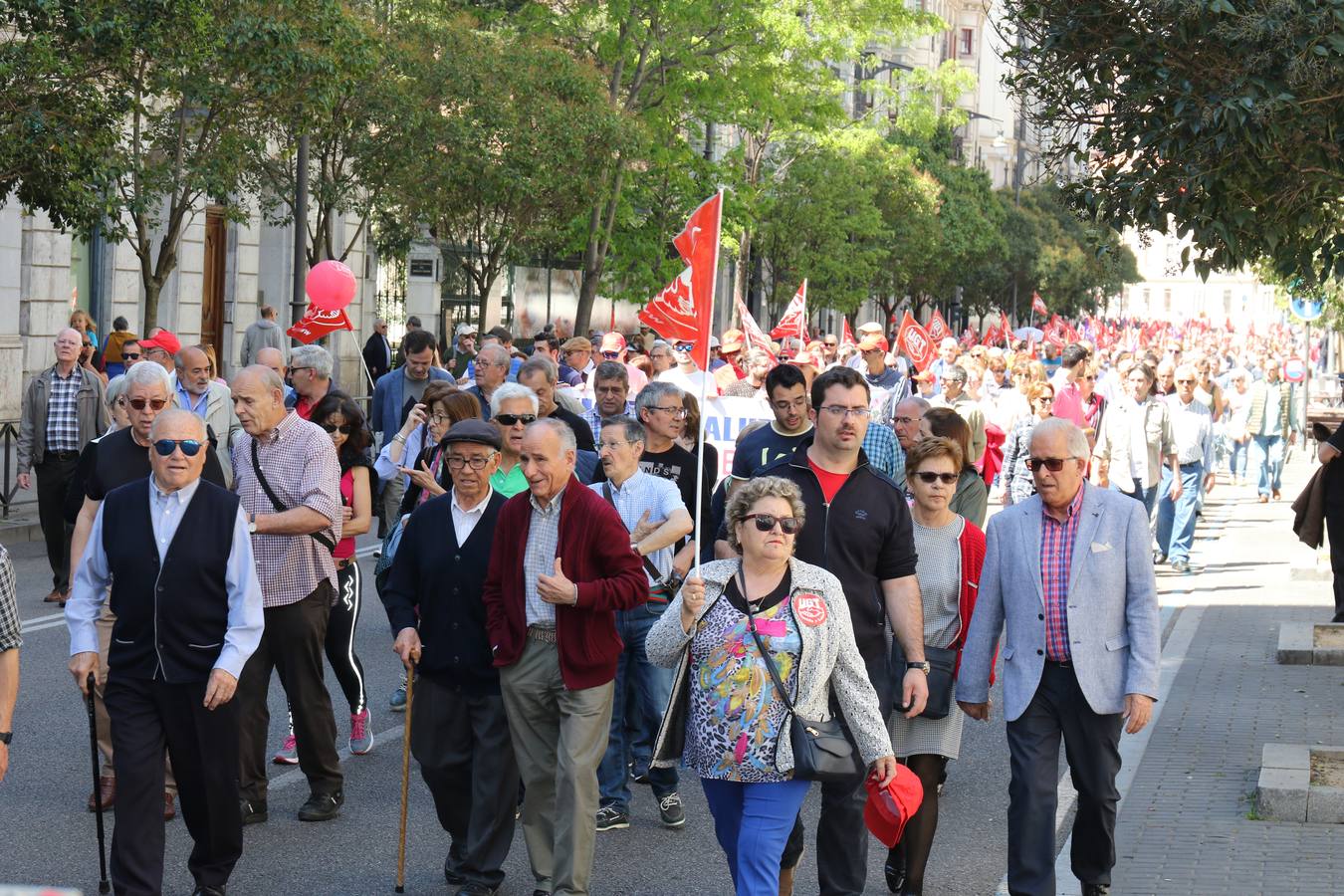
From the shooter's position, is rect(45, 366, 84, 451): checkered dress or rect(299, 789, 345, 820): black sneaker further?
rect(45, 366, 84, 451): checkered dress

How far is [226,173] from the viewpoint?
2131cm

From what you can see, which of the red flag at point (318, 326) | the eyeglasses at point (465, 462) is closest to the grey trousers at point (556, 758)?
the eyeglasses at point (465, 462)

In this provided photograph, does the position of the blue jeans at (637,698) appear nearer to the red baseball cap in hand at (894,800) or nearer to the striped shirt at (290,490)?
the striped shirt at (290,490)

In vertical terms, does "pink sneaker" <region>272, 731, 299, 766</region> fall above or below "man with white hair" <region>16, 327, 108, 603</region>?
below

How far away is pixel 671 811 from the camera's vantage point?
26.7ft

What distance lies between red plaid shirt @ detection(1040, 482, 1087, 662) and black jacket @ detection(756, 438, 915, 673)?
483mm

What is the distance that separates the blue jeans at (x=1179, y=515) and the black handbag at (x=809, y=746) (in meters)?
12.3

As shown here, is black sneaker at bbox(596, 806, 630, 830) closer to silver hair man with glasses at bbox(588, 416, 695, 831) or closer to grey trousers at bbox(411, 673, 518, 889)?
silver hair man with glasses at bbox(588, 416, 695, 831)

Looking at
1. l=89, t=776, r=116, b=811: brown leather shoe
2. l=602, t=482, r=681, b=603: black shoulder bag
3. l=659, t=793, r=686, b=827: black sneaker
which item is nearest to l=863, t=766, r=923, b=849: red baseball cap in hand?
l=659, t=793, r=686, b=827: black sneaker

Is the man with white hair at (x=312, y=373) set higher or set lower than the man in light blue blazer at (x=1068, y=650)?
higher

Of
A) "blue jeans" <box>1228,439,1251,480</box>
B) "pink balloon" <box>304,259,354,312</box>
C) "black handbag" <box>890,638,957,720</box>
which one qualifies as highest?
"pink balloon" <box>304,259,354,312</box>

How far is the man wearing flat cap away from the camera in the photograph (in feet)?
22.7

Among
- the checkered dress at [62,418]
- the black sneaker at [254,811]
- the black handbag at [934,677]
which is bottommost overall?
the black sneaker at [254,811]

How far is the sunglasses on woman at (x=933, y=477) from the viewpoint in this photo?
7344 mm
